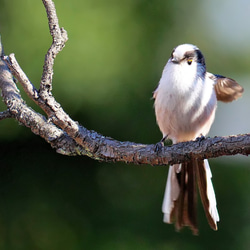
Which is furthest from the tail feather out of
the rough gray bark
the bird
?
the rough gray bark

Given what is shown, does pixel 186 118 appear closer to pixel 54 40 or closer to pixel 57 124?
pixel 57 124

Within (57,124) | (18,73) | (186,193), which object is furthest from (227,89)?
(18,73)

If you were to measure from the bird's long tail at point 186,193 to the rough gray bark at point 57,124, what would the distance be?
92 cm

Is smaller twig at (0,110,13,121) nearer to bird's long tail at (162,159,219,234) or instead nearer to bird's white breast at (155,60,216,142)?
bird's white breast at (155,60,216,142)

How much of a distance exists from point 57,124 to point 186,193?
4.32 feet

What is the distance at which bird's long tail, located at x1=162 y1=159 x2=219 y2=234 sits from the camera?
125 inches

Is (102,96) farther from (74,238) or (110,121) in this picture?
(74,238)

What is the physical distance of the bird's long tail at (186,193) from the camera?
10.4 feet

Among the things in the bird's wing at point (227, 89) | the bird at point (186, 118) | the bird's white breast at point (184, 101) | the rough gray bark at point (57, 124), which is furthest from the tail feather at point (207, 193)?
the rough gray bark at point (57, 124)

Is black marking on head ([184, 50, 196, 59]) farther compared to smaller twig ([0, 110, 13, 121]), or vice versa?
black marking on head ([184, 50, 196, 59])

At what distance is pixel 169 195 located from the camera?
334cm

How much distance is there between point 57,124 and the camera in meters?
2.35

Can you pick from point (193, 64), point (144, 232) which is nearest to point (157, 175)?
point (144, 232)

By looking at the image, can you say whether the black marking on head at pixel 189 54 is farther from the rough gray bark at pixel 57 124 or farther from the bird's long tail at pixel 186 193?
the rough gray bark at pixel 57 124
